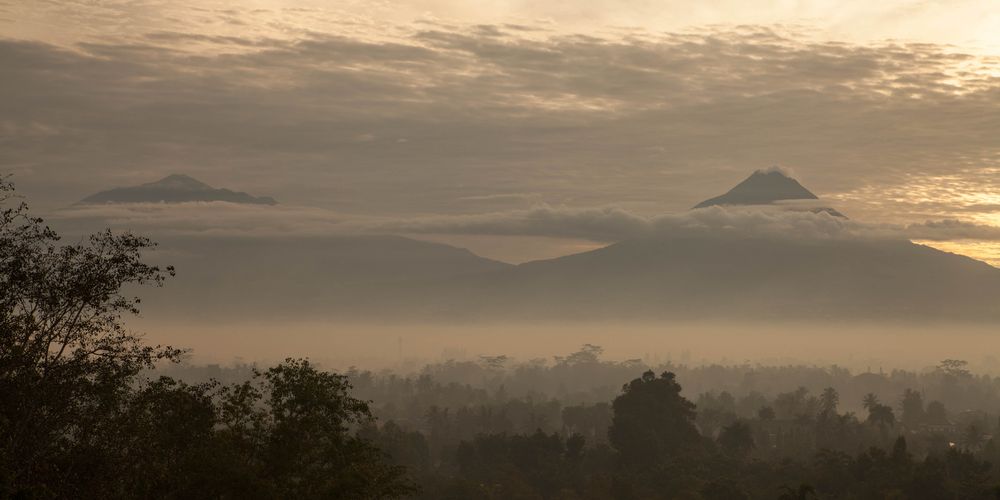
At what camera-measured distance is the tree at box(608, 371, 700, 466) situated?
132 metres

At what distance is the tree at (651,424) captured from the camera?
432 ft

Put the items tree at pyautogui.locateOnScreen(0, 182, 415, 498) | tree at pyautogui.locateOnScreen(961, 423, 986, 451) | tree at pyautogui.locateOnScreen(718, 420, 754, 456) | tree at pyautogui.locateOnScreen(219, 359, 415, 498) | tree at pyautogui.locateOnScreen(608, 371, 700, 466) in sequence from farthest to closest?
tree at pyautogui.locateOnScreen(961, 423, 986, 451)
tree at pyautogui.locateOnScreen(718, 420, 754, 456)
tree at pyautogui.locateOnScreen(608, 371, 700, 466)
tree at pyautogui.locateOnScreen(219, 359, 415, 498)
tree at pyautogui.locateOnScreen(0, 182, 415, 498)

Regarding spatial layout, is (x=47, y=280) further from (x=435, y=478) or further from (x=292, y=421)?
(x=435, y=478)

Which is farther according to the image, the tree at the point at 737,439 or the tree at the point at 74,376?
the tree at the point at 737,439

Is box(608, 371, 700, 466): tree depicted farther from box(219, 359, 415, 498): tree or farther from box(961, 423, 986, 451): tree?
box(219, 359, 415, 498): tree

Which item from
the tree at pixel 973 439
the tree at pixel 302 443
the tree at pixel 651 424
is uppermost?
the tree at pixel 302 443

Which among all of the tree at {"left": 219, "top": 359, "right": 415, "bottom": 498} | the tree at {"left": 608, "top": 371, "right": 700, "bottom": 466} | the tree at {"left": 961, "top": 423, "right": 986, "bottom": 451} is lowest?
the tree at {"left": 961, "top": 423, "right": 986, "bottom": 451}

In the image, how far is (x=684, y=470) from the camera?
115188 mm

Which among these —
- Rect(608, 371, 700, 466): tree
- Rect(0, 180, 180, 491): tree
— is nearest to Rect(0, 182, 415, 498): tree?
Rect(0, 180, 180, 491): tree

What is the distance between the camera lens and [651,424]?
457 ft

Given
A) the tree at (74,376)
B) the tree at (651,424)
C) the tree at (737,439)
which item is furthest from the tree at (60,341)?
the tree at (737,439)

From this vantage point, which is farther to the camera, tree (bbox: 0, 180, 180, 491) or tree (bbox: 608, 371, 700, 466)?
tree (bbox: 608, 371, 700, 466)

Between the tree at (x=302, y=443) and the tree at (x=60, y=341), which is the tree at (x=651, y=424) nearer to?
the tree at (x=302, y=443)

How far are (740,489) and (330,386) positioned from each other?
55.6 m
